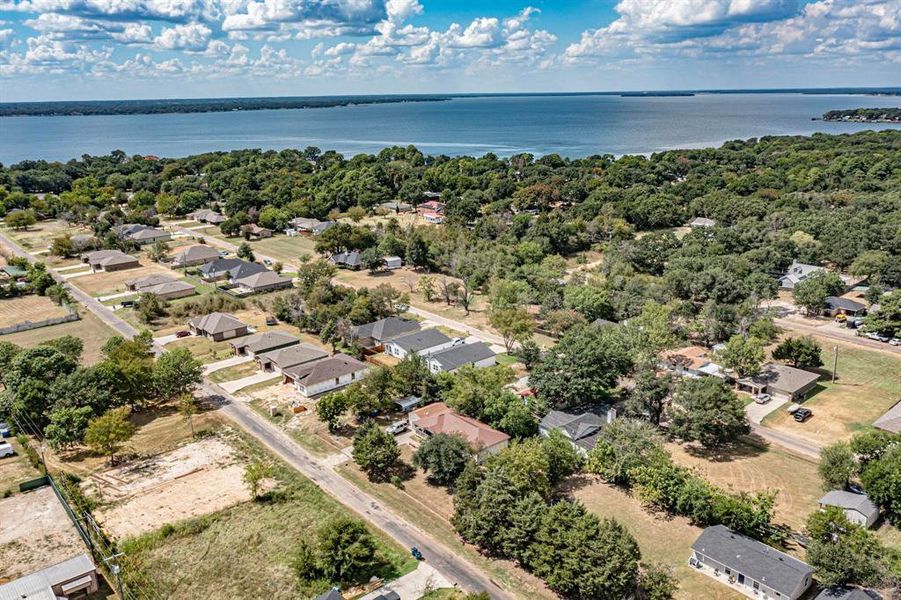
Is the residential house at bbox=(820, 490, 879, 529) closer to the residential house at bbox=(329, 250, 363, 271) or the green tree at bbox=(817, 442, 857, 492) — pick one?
the green tree at bbox=(817, 442, 857, 492)

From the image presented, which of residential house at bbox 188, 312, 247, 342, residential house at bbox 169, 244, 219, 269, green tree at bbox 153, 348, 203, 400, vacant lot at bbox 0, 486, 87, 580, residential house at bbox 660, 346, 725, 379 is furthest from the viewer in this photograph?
residential house at bbox 169, 244, 219, 269

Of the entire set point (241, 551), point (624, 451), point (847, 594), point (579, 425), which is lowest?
point (241, 551)

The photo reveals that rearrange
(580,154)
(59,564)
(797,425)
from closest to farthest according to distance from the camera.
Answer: (59,564)
(797,425)
(580,154)

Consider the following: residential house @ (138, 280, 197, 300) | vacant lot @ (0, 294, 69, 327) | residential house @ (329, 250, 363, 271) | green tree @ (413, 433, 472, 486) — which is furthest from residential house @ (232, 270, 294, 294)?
green tree @ (413, 433, 472, 486)

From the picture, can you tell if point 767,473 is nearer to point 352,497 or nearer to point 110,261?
point 352,497

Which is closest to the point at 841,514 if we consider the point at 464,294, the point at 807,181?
the point at 464,294

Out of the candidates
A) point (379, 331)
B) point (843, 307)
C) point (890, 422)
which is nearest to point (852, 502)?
point (890, 422)

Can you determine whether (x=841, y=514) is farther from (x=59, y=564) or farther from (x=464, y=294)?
(x=464, y=294)
